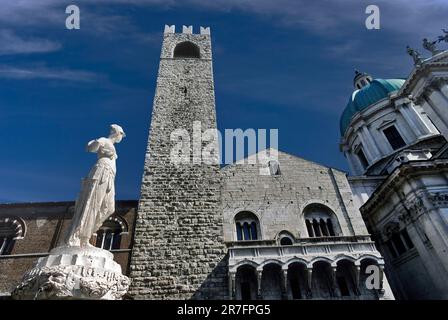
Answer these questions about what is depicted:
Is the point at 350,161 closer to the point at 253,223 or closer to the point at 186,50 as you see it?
the point at 186,50

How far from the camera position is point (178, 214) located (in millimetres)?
12445

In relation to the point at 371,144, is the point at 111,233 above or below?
below

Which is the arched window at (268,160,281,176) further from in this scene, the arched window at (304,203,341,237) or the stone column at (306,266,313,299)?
the stone column at (306,266,313,299)

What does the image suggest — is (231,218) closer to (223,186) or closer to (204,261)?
(223,186)

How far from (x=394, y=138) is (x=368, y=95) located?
21.4ft

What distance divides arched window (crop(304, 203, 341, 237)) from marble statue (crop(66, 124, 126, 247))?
1076 centimetres

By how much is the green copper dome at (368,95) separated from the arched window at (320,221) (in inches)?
857

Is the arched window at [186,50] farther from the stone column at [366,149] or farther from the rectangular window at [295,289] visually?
Result: the stone column at [366,149]

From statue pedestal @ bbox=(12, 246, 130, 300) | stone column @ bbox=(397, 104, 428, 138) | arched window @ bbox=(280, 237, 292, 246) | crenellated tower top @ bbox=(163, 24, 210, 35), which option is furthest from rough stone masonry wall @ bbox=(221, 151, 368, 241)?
stone column @ bbox=(397, 104, 428, 138)

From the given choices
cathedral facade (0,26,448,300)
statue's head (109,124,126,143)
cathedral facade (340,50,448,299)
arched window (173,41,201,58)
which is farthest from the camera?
arched window (173,41,201,58)

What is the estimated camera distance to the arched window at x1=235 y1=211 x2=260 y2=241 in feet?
48.2

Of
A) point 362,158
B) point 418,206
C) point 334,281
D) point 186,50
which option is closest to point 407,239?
point 418,206

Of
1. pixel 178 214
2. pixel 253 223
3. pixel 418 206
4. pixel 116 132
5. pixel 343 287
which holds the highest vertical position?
pixel 418 206
